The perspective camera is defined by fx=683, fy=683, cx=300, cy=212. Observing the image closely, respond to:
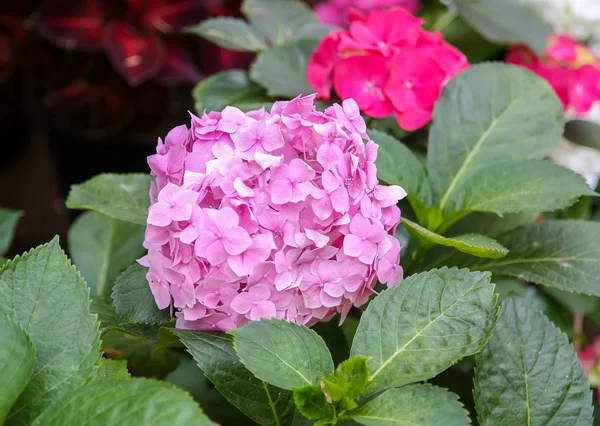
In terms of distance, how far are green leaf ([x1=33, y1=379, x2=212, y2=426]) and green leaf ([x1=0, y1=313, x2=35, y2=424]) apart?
22 millimetres

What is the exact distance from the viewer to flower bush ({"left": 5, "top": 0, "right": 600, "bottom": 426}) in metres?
0.41

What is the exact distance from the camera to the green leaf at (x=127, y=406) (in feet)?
1.10

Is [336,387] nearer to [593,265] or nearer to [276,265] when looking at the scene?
[276,265]

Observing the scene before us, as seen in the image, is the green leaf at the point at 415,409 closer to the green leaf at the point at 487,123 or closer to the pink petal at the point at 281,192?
the pink petal at the point at 281,192

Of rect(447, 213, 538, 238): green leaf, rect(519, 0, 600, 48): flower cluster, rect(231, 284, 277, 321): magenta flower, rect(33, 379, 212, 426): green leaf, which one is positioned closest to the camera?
rect(33, 379, 212, 426): green leaf

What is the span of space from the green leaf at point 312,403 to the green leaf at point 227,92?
0.44 meters

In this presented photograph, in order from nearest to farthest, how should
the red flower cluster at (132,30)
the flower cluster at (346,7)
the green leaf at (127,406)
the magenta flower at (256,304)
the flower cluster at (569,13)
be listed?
the green leaf at (127,406) → the magenta flower at (256,304) → the flower cluster at (346,7) → the flower cluster at (569,13) → the red flower cluster at (132,30)

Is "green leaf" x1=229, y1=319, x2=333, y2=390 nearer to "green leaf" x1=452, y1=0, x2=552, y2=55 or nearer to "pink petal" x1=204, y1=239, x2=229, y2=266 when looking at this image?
"pink petal" x1=204, y1=239, x2=229, y2=266

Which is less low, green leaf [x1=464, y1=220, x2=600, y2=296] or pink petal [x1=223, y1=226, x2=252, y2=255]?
pink petal [x1=223, y1=226, x2=252, y2=255]

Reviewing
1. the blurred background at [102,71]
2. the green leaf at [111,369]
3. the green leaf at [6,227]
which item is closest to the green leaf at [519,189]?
the green leaf at [111,369]

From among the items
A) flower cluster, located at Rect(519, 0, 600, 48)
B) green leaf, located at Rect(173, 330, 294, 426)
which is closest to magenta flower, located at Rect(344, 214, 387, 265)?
green leaf, located at Rect(173, 330, 294, 426)

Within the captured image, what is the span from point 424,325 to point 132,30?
109 cm

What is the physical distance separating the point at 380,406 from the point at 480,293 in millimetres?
99

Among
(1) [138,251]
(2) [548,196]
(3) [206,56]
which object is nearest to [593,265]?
(2) [548,196]
